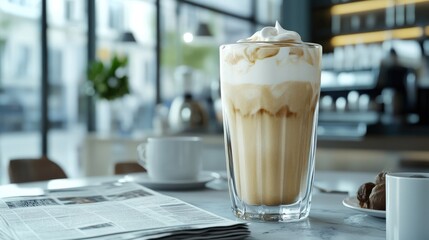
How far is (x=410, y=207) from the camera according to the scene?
27.2 inches

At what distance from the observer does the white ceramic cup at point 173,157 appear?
127 centimetres

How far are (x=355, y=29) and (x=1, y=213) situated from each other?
4.52 metres

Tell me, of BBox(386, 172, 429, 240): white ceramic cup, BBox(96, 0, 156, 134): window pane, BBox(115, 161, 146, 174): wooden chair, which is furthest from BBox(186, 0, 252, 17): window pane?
BBox(386, 172, 429, 240): white ceramic cup

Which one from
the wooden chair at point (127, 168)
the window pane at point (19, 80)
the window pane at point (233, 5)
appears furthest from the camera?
the window pane at point (233, 5)

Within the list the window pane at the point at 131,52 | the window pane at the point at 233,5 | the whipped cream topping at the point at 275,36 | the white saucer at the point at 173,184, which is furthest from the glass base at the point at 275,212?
the window pane at the point at 233,5

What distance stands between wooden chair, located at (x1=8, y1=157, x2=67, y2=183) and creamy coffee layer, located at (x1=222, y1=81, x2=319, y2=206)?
1.04m

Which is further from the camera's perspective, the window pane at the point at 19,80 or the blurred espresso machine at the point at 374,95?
the blurred espresso machine at the point at 374,95

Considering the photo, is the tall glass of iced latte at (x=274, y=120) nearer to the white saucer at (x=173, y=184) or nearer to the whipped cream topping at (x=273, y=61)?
the whipped cream topping at (x=273, y=61)

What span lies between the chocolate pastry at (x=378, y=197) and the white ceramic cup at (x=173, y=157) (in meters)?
0.50

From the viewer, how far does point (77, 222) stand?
2.54ft

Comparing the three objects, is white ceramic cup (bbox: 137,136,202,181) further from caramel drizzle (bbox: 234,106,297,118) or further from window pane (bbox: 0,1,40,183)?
window pane (bbox: 0,1,40,183)

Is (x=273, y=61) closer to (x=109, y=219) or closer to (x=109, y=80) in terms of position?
(x=109, y=219)

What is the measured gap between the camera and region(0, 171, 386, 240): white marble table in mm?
777

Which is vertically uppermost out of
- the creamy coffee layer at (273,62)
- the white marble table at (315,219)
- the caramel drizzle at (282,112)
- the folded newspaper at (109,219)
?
the creamy coffee layer at (273,62)
